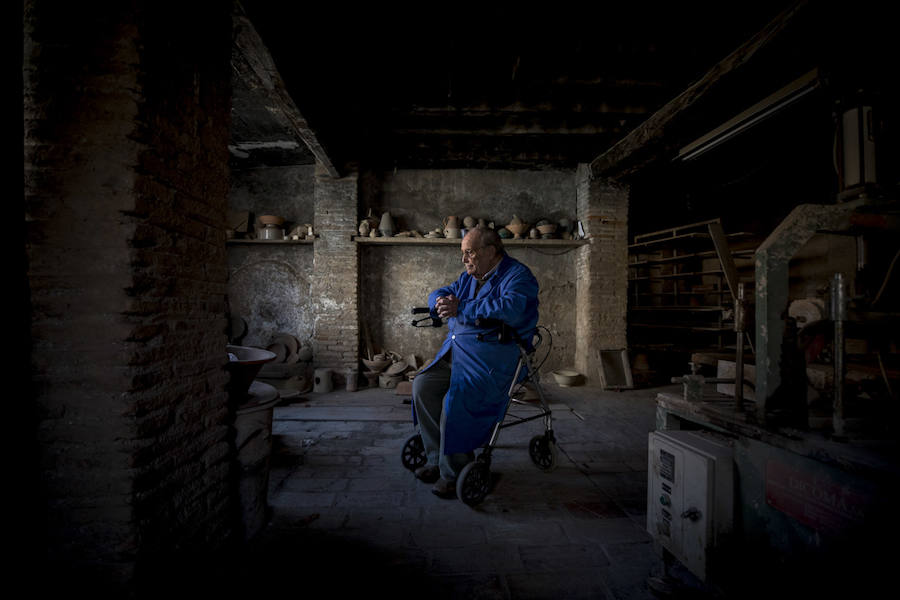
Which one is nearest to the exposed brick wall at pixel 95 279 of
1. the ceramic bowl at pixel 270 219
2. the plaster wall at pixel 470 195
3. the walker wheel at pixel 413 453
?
the walker wheel at pixel 413 453

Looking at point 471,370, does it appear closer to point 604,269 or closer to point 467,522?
point 467,522

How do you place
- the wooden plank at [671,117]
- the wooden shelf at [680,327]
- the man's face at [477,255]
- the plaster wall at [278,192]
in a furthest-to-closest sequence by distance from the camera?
the plaster wall at [278,192] < the wooden shelf at [680,327] < the wooden plank at [671,117] < the man's face at [477,255]

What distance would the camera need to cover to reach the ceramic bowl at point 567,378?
21.4ft

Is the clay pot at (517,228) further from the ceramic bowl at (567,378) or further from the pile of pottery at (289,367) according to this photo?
the pile of pottery at (289,367)

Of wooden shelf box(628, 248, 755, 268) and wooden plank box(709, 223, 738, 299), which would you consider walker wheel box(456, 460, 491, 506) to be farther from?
wooden shelf box(628, 248, 755, 268)

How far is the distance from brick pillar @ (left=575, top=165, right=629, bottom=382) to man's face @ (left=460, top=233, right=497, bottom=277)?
4.12 metres

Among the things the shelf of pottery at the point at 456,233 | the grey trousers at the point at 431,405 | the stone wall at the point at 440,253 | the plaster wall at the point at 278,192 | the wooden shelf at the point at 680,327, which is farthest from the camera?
the plaster wall at the point at 278,192

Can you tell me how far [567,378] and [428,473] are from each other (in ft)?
14.0

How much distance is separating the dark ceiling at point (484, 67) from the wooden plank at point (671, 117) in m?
0.10

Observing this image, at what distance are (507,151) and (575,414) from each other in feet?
14.6

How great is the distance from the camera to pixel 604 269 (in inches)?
259

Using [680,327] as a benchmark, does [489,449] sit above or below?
below

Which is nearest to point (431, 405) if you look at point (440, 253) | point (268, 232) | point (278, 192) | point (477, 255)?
point (477, 255)

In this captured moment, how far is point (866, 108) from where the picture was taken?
2607mm
